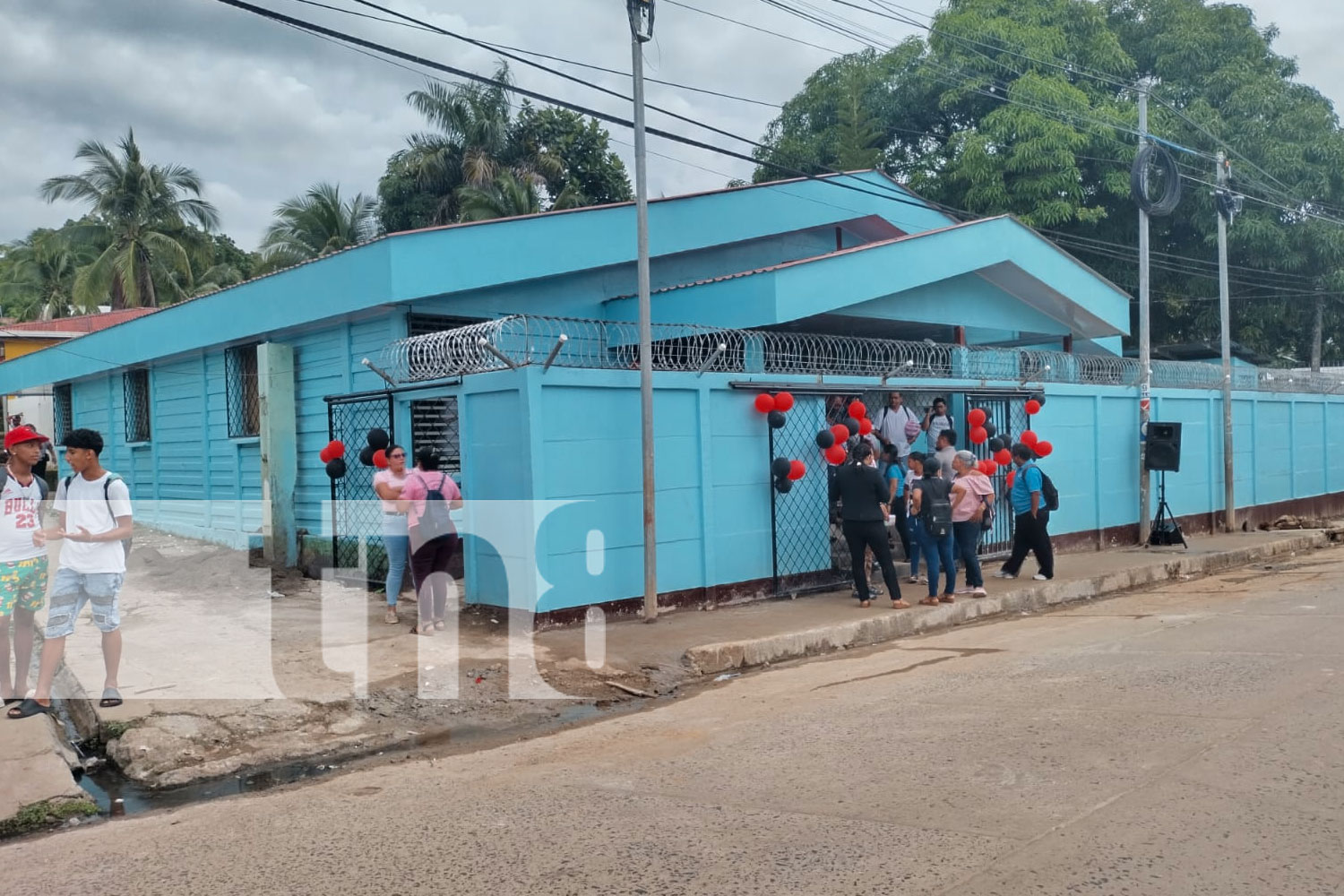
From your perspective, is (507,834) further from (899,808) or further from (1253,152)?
(1253,152)

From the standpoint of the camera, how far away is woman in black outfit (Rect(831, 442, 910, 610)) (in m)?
10.2

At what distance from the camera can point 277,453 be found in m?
13.3

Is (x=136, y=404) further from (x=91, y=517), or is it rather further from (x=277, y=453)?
(x=91, y=517)

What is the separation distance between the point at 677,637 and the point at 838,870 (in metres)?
5.09

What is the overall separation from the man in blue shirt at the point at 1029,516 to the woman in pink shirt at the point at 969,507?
143 cm

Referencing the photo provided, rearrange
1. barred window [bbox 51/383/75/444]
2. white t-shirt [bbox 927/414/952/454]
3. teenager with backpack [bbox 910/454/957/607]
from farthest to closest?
barred window [bbox 51/383/75/444] → white t-shirt [bbox 927/414/952/454] → teenager with backpack [bbox 910/454/957/607]

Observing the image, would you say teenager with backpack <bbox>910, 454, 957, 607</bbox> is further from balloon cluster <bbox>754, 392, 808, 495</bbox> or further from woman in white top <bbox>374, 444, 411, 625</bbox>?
woman in white top <bbox>374, 444, 411, 625</bbox>

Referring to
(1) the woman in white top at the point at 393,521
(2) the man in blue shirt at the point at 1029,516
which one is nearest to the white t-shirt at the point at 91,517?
(1) the woman in white top at the point at 393,521

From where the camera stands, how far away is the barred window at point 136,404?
1741 centimetres

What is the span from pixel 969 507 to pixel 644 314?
3831 millimetres

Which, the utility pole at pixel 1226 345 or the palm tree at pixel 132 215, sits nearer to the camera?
the utility pole at pixel 1226 345

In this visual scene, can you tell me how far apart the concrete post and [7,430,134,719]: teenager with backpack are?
→ 6537 mm

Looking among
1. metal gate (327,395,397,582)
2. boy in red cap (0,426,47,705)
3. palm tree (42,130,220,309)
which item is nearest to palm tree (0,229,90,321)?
palm tree (42,130,220,309)

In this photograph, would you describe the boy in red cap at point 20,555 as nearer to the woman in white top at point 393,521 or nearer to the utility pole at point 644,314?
the woman in white top at point 393,521
